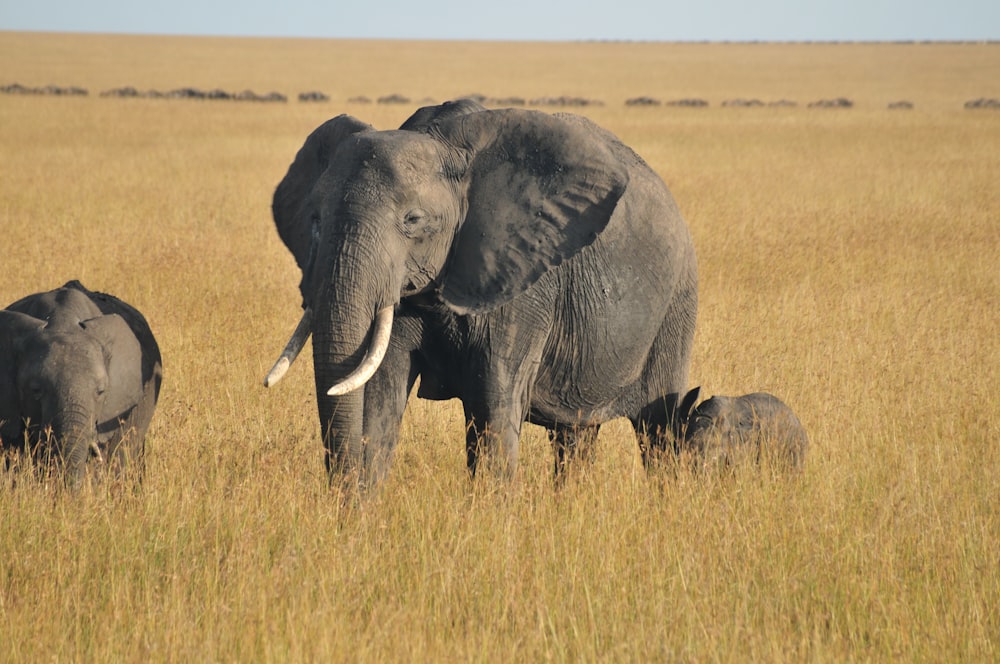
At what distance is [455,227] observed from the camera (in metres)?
5.29

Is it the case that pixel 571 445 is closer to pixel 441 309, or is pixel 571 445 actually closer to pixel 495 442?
pixel 495 442

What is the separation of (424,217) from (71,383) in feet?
5.89

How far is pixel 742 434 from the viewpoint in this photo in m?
6.46

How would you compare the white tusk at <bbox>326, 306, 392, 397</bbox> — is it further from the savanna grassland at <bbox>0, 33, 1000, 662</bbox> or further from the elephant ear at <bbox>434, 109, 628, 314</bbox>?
the savanna grassland at <bbox>0, 33, 1000, 662</bbox>

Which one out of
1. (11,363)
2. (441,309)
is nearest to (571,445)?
(441,309)

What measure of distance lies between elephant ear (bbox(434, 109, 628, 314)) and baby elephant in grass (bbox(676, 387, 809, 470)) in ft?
4.82

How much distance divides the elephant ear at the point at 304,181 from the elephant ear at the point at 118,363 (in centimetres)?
95

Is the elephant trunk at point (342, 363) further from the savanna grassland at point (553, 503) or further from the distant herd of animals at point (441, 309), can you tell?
the savanna grassland at point (553, 503)

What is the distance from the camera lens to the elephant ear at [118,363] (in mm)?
5770

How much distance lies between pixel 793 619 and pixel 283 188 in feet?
10.00

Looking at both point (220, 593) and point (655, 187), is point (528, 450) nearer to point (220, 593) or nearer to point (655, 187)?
point (655, 187)

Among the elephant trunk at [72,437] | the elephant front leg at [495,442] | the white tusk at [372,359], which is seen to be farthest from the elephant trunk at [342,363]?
the elephant trunk at [72,437]

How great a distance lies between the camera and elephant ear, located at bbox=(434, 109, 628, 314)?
5281 millimetres

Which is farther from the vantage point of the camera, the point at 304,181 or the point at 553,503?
the point at 553,503
